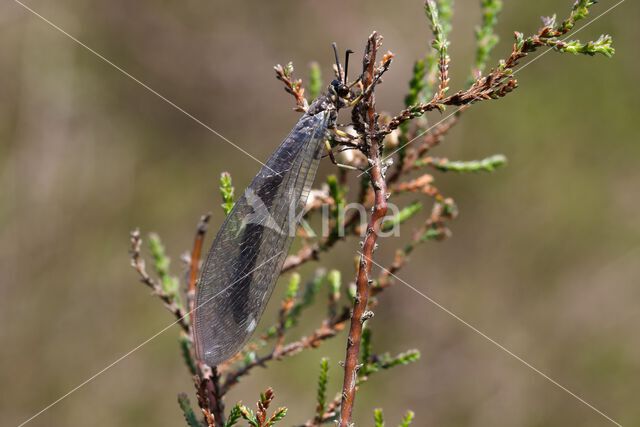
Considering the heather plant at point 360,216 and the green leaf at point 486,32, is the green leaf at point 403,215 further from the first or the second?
the green leaf at point 486,32

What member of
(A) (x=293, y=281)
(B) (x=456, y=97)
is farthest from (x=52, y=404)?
(B) (x=456, y=97)

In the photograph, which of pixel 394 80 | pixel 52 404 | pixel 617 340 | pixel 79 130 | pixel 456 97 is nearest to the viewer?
pixel 456 97

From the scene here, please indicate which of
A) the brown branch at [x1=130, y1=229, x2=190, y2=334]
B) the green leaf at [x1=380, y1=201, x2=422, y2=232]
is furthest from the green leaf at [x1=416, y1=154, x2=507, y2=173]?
the brown branch at [x1=130, y1=229, x2=190, y2=334]

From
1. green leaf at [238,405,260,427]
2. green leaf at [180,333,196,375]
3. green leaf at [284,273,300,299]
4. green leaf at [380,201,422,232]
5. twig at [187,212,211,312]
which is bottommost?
green leaf at [238,405,260,427]

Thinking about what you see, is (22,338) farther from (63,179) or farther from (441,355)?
(441,355)

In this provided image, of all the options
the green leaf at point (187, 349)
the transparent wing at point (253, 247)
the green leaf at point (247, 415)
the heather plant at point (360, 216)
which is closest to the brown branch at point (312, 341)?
the heather plant at point (360, 216)

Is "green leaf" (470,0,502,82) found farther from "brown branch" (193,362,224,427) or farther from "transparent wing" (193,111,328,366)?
"brown branch" (193,362,224,427)
